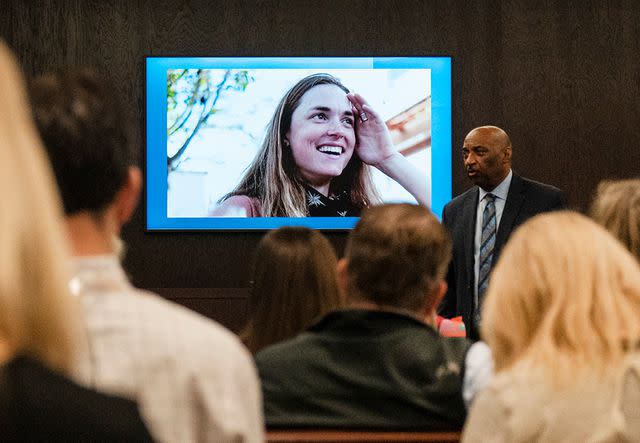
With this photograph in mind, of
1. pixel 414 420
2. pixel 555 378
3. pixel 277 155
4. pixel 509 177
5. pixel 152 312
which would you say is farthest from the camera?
pixel 277 155

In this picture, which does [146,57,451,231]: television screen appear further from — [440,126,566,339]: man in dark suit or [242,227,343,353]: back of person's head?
[242,227,343,353]: back of person's head

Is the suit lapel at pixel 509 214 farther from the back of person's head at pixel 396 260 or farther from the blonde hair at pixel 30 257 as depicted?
the blonde hair at pixel 30 257

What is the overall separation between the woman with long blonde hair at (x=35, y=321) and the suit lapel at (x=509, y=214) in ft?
12.8

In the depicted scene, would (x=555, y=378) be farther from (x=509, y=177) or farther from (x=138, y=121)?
(x=138, y=121)

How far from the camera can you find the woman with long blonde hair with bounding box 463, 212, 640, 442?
5.19ft

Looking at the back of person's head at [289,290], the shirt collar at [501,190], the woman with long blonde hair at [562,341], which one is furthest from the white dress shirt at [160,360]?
the shirt collar at [501,190]

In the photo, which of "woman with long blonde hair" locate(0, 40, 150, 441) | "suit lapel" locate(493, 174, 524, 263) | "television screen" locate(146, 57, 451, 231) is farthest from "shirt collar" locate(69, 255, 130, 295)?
"television screen" locate(146, 57, 451, 231)

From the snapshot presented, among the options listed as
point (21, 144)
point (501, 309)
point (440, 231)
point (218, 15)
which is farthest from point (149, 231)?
point (21, 144)

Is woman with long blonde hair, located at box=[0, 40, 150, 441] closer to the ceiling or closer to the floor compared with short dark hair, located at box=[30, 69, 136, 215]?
closer to the floor

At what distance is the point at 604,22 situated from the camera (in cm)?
645

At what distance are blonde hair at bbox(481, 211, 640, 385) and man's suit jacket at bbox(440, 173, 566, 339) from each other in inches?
114

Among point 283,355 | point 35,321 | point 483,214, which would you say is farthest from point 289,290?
point 483,214

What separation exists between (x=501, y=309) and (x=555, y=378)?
148mm

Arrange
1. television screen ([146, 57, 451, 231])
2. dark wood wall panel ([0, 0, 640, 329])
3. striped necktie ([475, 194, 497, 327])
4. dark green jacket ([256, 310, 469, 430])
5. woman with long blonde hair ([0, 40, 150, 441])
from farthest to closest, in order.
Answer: dark wood wall panel ([0, 0, 640, 329]), television screen ([146, 57, 451, 231]), striped necktie ([475, 194, 497, 327]), dark green jacket ([256, 310, 469, 430]), woman with long blonde hair ([0, 40, 150, 441])
